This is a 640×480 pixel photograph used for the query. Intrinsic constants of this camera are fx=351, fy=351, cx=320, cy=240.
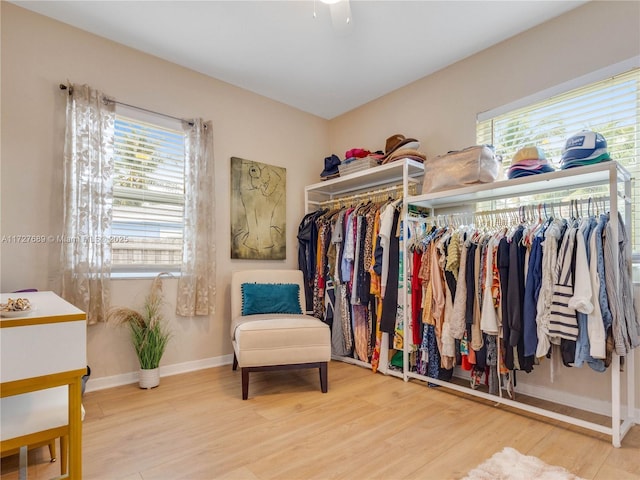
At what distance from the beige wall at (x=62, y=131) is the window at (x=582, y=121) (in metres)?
2.13

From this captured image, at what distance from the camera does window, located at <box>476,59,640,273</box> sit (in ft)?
7.00

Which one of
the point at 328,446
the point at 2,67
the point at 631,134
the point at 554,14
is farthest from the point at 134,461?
the point at 554,14

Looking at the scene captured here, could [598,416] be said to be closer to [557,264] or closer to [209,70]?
[557,264]

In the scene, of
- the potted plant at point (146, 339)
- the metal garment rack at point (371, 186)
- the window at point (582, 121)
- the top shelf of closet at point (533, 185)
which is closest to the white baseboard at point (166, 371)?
the potted plant at point (146, 339)

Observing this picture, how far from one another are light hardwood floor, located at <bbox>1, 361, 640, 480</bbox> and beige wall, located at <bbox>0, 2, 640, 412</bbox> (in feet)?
1.72

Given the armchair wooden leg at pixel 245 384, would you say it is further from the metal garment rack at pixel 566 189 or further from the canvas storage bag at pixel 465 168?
the canvas storage bag at pixel 465 168

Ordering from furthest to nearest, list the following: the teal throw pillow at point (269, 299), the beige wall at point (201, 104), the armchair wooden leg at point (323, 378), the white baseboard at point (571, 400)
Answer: the teal throw pillow at point (269, 299) < the armchair wooden leg at point (323, 378) < the beige wall at point (201, 104) < the white baseboard at point (571, 400)

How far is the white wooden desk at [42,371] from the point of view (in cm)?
98

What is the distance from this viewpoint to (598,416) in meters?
2.13

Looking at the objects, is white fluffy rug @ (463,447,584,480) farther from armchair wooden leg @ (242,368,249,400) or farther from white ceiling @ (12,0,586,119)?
white ceiling @ (12,0,586,119)

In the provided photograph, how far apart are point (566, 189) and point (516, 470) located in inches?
65.7

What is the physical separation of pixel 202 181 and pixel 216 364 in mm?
1637

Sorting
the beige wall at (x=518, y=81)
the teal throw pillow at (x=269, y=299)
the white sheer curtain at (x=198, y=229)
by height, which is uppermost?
the beige wall at (x=518, y=81)

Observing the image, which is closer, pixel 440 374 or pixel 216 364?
pixel 440 374
